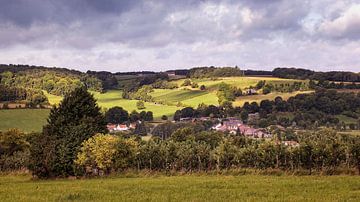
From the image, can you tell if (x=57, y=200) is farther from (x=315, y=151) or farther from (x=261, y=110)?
(x=261, y=110)

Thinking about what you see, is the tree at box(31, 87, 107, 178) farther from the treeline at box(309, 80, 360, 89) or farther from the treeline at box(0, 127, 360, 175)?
the treeline at box(309, 80, 360, 89)

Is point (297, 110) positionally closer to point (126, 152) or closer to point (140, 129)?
point (140, 129)

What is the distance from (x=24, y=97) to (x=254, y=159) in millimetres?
141793

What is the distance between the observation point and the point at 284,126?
6368 inches

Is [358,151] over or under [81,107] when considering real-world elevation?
under

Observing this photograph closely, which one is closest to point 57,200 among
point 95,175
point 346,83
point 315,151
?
point 95,175

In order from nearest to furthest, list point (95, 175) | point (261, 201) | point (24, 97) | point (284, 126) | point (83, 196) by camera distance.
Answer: point (261, 201)
point (83, 196)
point (95, 175)
point (284, 126)
point (24, 97)

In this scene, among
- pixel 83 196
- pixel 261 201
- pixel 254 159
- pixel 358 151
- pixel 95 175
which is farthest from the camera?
pixel 254 159

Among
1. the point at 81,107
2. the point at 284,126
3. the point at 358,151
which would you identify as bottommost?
the point at 284,126

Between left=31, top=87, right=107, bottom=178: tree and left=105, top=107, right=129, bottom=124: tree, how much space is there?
11937 centimetres

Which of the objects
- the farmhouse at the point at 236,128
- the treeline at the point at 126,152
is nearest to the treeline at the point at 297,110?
the farmhouse at the point at 236,128

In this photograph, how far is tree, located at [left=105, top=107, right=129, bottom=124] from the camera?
184000 millimetres

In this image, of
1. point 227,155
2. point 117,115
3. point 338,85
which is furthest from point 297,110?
point 227,155

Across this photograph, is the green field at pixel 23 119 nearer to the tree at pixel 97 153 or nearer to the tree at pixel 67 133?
the tree at pixel 67 133
